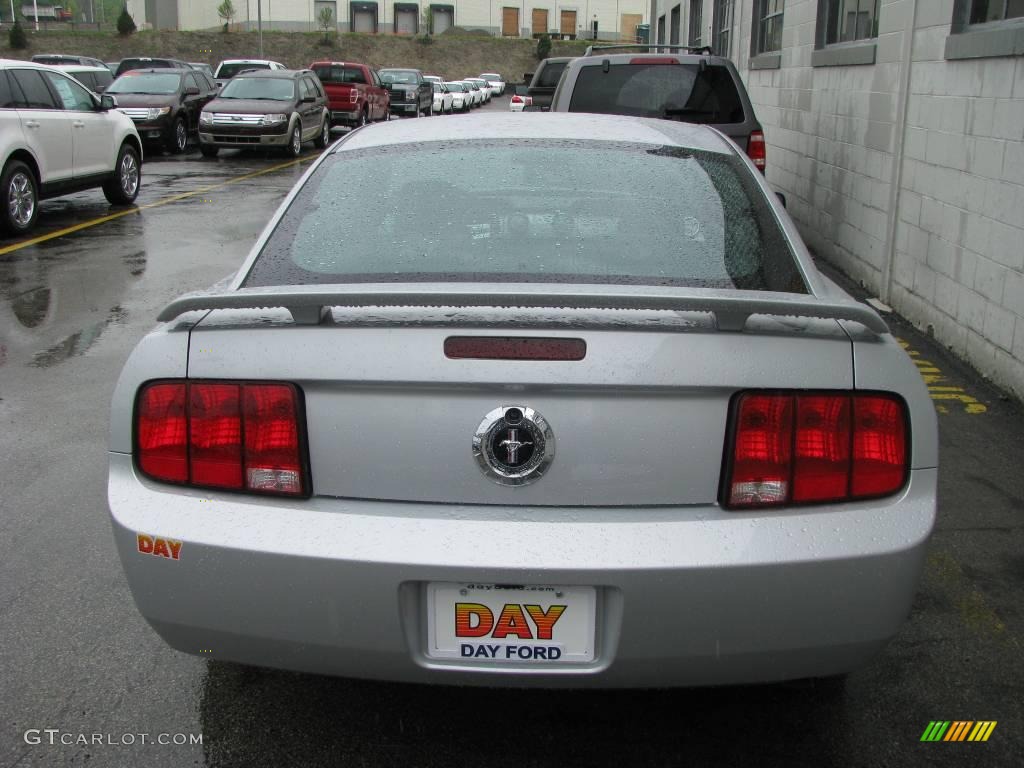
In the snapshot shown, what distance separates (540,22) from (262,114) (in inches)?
2891

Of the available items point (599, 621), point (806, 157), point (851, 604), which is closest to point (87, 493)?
point (599, 621)

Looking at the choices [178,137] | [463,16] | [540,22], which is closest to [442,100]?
[178,137]

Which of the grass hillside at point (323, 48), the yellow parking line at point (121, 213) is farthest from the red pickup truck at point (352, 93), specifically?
the grass hillside at point (323, 48)

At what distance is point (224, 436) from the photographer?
2484 millimetres

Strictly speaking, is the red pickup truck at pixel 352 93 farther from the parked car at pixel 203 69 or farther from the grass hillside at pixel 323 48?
the grass hillside at pixel 323 48

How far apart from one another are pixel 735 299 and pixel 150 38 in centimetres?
7979

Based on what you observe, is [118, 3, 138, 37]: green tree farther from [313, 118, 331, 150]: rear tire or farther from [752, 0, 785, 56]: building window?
[752, 0, 785, 56]: building window

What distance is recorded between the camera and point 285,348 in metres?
2.44

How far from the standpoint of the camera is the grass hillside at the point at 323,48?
2872 inches

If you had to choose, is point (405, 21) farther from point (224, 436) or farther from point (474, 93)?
point (224, 436)

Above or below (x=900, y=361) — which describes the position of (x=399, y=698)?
below

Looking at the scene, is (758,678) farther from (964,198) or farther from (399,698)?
(964,198)

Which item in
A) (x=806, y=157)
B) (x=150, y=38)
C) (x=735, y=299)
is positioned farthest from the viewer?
(x=150, y=38)

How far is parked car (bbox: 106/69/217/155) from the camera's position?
2098 centimetres
